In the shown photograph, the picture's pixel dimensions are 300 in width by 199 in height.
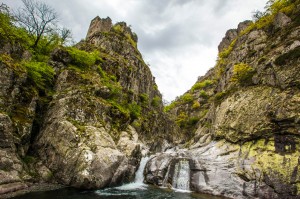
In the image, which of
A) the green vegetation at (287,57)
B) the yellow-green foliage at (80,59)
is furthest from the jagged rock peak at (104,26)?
the green vegetation at (287,57)

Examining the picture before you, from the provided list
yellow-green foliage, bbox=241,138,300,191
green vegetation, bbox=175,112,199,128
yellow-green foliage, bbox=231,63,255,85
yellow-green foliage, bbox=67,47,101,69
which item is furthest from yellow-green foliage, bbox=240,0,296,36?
green vegetation, bbox=175,112,199,128

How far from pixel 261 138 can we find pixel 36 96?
26525 mm

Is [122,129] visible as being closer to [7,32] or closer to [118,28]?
[7,32]

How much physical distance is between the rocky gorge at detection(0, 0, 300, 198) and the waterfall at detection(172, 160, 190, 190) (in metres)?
0.12

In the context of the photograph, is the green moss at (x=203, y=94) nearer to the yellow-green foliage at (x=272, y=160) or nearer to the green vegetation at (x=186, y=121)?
the green vegetation at (x=186, y=121)

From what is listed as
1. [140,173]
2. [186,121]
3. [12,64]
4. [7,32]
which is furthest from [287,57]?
[186,121]

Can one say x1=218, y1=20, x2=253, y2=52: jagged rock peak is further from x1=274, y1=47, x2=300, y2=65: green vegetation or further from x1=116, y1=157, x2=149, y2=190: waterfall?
x1=116, y1=157, x2=149, y2=190: waterfall

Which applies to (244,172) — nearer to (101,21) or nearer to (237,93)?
(237,93)

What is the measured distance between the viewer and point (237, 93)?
32.8 m

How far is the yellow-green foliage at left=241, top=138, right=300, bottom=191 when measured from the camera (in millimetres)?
20344

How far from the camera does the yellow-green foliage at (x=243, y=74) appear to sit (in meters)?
32.8

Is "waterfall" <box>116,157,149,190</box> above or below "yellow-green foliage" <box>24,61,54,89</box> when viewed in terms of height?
below

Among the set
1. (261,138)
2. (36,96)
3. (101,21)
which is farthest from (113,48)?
(261,138)

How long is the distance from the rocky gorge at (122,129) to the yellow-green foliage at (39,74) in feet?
0.43
